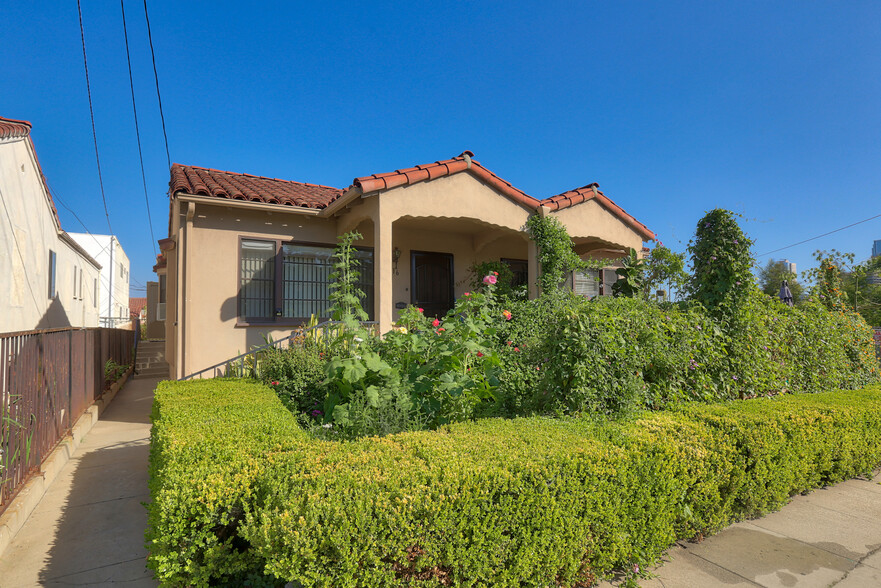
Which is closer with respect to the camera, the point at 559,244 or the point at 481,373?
the point at 481,373

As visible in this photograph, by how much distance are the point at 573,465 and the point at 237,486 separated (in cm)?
185

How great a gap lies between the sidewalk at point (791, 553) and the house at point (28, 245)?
10784mm

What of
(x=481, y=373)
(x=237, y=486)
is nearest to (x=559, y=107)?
(x=481, y=373)

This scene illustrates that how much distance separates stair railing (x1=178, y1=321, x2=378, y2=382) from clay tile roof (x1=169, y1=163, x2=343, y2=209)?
2503 millimetres

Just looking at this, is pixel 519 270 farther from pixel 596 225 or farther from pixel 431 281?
pixel 431 281

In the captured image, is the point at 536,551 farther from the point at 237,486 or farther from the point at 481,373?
the point at 481,373

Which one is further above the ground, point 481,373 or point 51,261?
point 51,261

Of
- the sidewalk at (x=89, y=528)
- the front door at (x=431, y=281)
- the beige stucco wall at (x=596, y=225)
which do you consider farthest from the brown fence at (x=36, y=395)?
the beige stucco wall at (x=596, y=225)

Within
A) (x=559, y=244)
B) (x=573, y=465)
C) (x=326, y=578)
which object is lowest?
(x=326, y=578)

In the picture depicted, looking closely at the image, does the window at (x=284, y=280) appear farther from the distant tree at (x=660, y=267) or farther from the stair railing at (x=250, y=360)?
the distant tree at (x=660, y=267)

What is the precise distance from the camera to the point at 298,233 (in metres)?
8.45

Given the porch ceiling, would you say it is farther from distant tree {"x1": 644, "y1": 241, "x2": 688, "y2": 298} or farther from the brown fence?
the brown fence

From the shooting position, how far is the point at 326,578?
74.2 inches

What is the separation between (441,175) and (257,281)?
12.9ft
